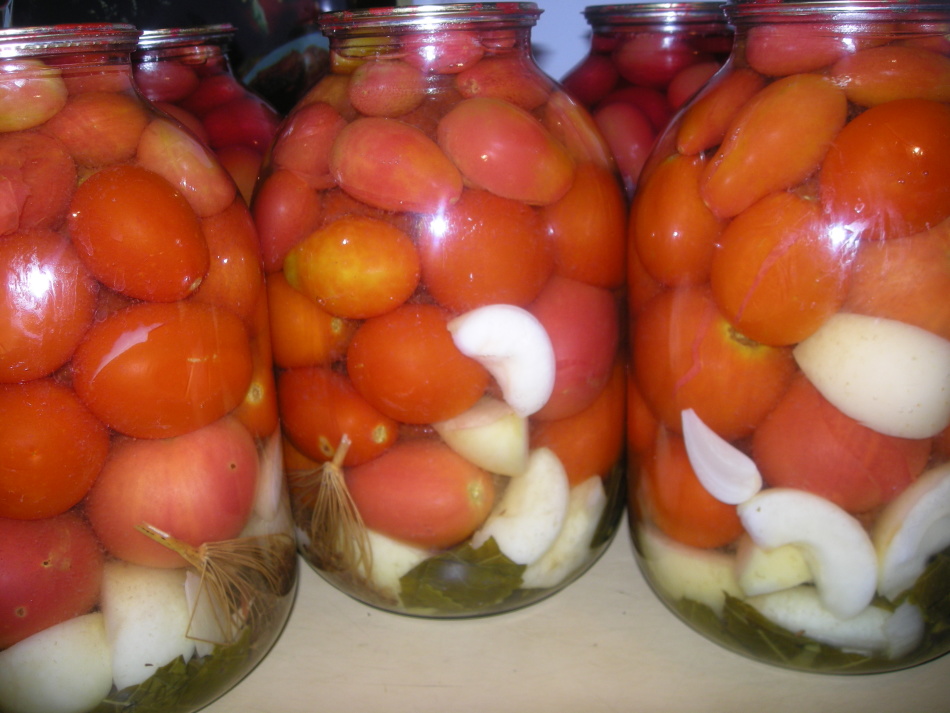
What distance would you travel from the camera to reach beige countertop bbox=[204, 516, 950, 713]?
0.52 meters

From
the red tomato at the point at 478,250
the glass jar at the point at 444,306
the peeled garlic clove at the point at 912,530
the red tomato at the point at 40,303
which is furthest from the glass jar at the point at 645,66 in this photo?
the red tomato at the point at 40,303

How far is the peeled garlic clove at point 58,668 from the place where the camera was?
428 mm

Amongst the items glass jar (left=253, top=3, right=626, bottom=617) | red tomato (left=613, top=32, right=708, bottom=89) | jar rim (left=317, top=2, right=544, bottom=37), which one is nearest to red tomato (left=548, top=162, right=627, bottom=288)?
glass jar (left=253, top=3, right=626, bottom=617)

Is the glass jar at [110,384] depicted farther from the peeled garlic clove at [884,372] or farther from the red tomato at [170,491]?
the peeled garlic clove at [884,372]

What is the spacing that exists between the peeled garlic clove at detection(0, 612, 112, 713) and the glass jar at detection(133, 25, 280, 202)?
13.7 inches

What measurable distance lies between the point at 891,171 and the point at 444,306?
0.84 ft

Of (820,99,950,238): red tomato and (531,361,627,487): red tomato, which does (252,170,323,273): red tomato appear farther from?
(820,99,950,238): red tomato

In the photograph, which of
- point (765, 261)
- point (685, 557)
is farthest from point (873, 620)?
point (765, 261)

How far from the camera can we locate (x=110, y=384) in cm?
42

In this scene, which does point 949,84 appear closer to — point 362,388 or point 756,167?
point 756,167

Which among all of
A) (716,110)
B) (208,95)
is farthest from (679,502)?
(208,95)

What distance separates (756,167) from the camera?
17.7 inches

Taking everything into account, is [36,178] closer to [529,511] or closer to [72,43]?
[72,43]

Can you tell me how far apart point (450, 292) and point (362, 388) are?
0.28ft
